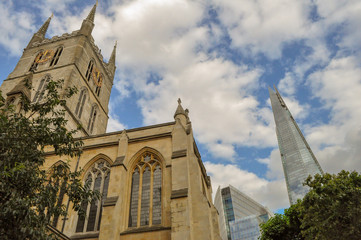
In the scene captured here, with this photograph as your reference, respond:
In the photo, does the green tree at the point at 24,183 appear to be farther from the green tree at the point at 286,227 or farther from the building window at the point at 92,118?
the building window at the point at 92,118

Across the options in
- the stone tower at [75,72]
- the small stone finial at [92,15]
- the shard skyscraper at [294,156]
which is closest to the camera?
the stone tower at [75,72]

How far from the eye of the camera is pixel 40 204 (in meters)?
7.24

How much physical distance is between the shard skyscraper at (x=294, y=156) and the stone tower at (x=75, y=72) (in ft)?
338

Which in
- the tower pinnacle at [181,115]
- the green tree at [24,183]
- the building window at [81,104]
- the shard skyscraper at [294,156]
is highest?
the shard skyscraper at [294,156]

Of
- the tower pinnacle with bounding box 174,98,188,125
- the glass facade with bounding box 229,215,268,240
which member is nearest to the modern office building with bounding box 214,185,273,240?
the glass facade with bounding box 229,215,268,240

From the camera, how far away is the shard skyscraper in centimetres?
12081

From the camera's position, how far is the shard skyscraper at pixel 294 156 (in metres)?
121

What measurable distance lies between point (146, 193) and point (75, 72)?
20.4m

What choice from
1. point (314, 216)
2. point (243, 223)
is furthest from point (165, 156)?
point (243, 223)

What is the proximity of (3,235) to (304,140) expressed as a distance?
14550cm

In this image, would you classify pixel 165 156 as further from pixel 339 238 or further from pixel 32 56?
pixel 32 56

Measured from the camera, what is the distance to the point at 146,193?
1650 centimetres

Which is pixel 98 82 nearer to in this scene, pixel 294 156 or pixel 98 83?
pixel 98 83

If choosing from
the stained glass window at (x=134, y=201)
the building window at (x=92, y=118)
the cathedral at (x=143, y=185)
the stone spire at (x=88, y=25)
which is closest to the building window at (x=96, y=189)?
the cathedral at (x=143, y=185)
